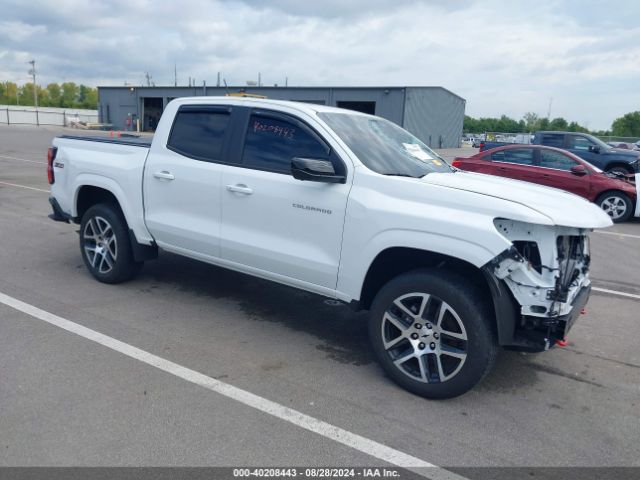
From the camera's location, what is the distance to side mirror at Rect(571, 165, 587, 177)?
11961 mm

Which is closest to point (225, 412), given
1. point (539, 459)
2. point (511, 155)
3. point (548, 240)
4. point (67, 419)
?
point (67, 419)

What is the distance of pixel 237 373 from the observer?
4043 millimetres

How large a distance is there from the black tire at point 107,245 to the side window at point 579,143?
13252mm

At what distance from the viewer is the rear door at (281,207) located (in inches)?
164

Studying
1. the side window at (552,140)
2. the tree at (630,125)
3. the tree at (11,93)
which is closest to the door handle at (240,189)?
the side window at (552,140)

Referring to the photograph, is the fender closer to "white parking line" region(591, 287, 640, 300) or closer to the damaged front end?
the damaged front end

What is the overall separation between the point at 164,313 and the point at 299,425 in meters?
2.27

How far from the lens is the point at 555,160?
12414 mm

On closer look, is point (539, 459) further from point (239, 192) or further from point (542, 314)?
point (239, 192)

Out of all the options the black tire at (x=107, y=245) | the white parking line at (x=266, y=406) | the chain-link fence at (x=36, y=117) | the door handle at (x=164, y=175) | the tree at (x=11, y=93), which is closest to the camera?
the white parking line at (x=266, y=406)

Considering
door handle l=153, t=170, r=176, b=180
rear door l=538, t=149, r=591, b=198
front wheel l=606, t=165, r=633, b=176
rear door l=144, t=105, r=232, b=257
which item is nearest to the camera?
rear door l=144, t=105, r=232, b=257

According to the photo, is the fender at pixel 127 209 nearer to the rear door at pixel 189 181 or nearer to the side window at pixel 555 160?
the rear door at pixel 189 181

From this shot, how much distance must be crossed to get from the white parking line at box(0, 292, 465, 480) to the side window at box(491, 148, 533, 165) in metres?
10.7

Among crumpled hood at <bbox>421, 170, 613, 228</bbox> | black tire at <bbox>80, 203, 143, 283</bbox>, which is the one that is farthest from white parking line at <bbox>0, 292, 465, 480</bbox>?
crumpled hood at <bbox>421, 170, 613, 228</bbox>
